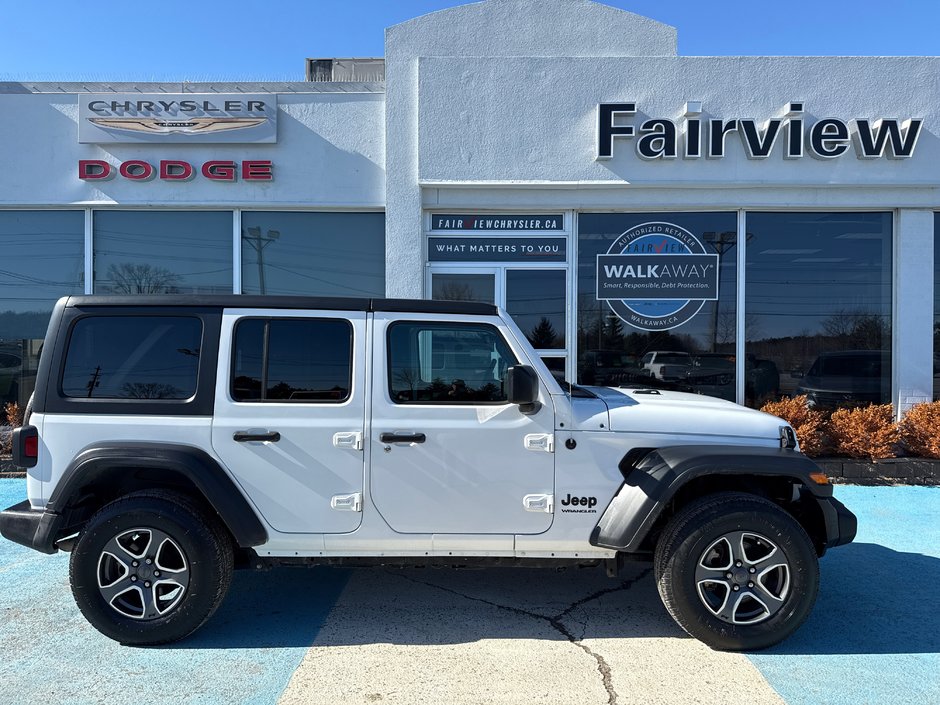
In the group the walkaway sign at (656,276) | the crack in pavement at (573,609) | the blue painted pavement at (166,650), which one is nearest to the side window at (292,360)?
the blue painted pavement at (166,650)

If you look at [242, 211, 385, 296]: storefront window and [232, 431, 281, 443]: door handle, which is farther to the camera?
[242, 211, 385, 296]: storefront window

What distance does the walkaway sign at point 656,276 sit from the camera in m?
8.18

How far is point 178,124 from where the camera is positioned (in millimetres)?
8055

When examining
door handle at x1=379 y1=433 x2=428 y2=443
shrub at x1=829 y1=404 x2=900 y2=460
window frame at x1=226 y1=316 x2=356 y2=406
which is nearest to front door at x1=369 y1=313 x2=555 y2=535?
door handle at x1=379 y1=433 x2=428 y2=443

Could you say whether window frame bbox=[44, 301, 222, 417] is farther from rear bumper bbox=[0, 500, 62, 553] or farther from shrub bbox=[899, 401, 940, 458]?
shrub bbox=[899, 401, 940, 458]

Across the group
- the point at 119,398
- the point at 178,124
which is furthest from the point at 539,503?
Answer: the point at 178,124

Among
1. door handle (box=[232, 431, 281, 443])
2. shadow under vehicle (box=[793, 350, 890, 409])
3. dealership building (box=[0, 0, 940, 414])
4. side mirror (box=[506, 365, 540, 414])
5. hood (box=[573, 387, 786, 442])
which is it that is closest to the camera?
side mirror (box=[506, 365, 540, 414])

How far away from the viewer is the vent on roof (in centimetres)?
924

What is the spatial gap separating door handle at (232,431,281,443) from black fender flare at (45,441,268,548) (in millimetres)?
181

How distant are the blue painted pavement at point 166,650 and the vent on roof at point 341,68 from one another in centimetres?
741

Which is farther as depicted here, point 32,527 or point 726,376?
point 726,376

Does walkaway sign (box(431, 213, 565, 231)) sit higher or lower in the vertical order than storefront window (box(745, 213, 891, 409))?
higher

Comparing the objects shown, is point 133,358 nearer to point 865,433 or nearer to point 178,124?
point 178,124

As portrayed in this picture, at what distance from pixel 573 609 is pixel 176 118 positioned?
7.59 meters
